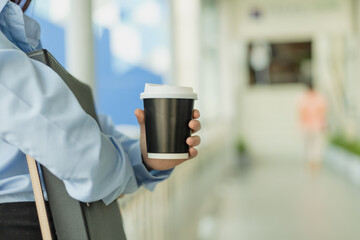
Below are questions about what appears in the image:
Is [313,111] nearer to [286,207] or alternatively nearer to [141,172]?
[286,207]

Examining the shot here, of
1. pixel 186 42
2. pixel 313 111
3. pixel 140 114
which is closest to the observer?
pixel 140 114

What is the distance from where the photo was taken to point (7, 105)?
75 centimetres

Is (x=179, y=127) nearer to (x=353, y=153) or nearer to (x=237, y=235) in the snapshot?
(x=237, y=235)

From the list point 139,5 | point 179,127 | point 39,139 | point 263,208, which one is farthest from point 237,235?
point 39,139

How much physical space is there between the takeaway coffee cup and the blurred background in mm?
152

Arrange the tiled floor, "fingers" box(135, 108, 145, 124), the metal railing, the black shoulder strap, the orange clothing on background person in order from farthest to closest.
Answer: the orange clothing on background person < the tiled floor < the metal railing < "fingers" box(135, 108, 145, 124) < the black shoulder strap

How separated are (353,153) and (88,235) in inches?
233

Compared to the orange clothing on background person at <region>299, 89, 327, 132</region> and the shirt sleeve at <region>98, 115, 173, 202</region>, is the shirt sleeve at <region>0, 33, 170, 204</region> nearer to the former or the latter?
the shirt sleeve at <region>98, 115, 173, 202</region>

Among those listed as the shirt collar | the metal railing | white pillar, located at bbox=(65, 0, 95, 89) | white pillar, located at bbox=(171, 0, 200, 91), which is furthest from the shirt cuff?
white pillar, located at bbox=(171, 0, 200, 91)

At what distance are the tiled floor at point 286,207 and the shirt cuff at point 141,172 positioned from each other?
267 centimetres

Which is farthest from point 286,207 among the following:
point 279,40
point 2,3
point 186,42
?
point 279,40

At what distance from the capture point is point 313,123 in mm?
7289

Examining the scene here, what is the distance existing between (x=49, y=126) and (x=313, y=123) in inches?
276

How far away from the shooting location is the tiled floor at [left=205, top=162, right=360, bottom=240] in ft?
12.1
